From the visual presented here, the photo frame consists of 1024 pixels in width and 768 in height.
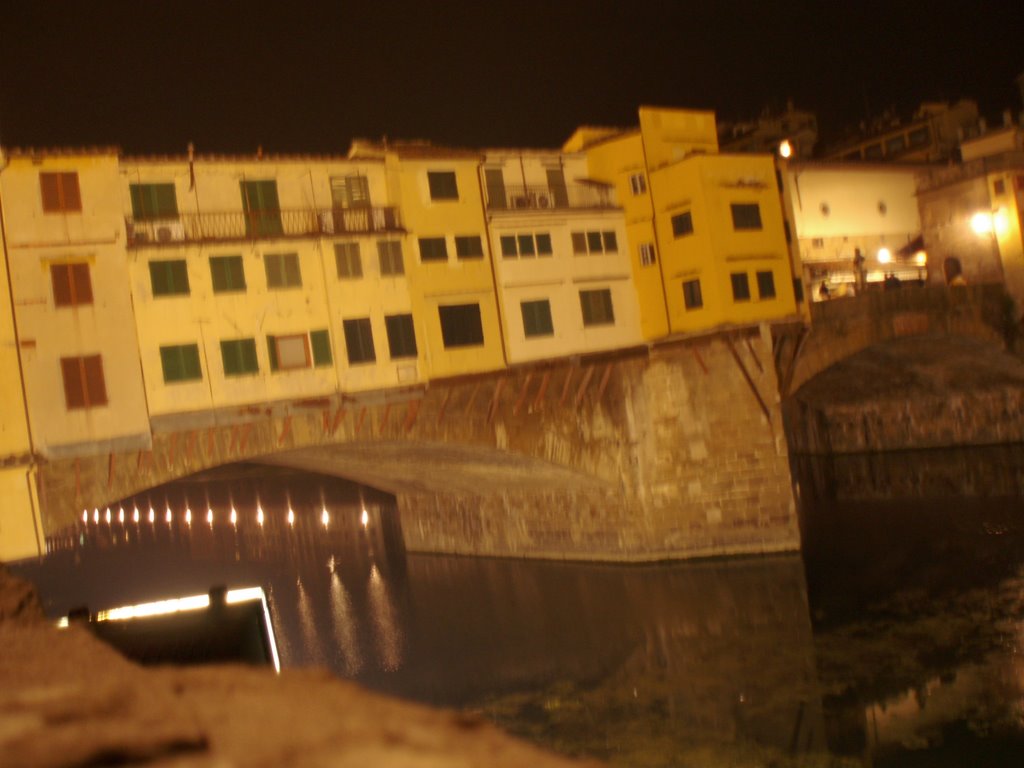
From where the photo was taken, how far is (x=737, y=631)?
1812 cm

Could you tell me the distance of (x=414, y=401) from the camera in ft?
70.1

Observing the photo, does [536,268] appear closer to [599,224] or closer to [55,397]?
[599,224]

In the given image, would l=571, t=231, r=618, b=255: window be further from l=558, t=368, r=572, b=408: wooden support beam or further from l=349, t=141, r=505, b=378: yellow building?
l=558, t=368, r=572, b=408: wooden support beam

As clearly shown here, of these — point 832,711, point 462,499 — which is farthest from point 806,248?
point 832,711

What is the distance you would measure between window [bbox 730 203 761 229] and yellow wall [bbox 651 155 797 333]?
0.13m

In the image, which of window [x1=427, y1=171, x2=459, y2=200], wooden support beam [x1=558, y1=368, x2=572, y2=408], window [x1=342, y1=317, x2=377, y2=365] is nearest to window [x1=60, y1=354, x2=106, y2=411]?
window [x1=342, y1=317, x2=377, y2=365]

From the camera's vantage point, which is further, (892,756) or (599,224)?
(599,224)

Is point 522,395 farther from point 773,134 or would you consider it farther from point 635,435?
point 773,134

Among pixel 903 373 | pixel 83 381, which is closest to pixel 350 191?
pixel 83 381

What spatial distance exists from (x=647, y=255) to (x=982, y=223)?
52.0 feet

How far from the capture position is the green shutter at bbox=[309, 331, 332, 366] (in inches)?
831

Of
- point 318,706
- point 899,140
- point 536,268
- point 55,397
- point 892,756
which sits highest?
point 899,140

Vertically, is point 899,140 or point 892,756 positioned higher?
point 899,140

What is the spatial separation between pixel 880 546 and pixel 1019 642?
8.24m
